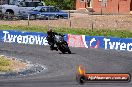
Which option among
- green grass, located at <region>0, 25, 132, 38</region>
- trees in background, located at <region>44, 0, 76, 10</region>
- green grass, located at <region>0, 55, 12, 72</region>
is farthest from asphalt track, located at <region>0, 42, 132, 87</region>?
trees in background, located at <region>44, 0, 76, 10</region>

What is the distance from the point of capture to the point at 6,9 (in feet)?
181

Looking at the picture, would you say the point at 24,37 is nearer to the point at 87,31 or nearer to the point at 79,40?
the point at 79,40

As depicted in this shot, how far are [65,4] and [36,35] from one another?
143ft

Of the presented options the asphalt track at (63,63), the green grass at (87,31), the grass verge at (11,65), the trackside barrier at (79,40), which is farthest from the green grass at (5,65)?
the green grass at (87,31)

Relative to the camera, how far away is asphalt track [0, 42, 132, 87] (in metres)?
19.7

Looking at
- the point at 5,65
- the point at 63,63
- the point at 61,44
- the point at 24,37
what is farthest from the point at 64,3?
the point at 5,65

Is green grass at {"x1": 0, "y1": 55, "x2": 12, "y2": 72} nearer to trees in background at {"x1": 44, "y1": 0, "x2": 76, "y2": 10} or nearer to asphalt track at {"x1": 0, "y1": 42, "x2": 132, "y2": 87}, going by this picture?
asphalt track at {"x1": 0, "y1": 42, "x2": 132, "y2": 87}

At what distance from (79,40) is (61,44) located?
5563mm

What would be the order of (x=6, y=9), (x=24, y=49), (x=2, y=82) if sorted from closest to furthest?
(x=2, y=82)
(x=24, y=49)
(x=6, y=9)

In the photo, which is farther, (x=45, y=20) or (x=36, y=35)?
(x=45, y=20)

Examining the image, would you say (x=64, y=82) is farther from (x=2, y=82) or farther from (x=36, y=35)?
(x=36, y=35)

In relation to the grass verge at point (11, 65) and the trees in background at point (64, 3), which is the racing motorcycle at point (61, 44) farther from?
the trees in background at point (64, 3)

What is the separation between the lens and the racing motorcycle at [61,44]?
3053 cm

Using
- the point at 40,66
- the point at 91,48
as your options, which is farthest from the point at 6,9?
the point at 40,66
